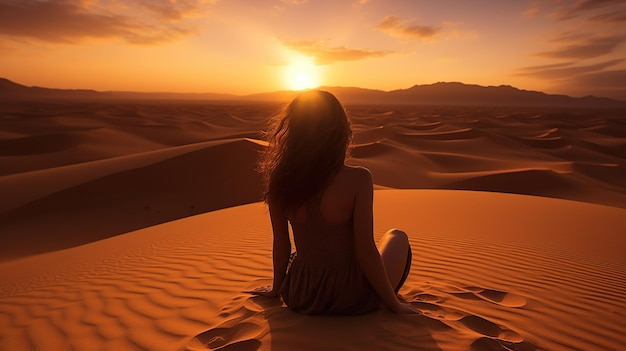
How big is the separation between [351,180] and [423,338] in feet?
3.63

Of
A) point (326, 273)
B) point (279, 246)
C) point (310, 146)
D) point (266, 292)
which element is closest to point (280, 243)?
point (279, 246)

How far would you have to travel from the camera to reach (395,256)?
2807 millimetres

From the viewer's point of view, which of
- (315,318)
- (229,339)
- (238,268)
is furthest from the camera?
(238,268)

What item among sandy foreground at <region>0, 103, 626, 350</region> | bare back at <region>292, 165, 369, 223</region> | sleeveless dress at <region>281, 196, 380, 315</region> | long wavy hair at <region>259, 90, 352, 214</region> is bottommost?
sandy foreground at <region>0, 103, 626, 350</region>

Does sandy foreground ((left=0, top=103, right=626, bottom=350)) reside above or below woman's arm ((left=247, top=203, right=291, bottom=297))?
below

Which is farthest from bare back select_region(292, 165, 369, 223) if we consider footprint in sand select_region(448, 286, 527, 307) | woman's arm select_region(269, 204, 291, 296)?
footprint in sand select_region(448, 286, 527, 307)

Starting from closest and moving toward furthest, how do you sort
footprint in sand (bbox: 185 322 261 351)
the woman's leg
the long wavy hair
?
the long wavy hair < footprint in sand (bbox: 185 322 261 351) < the woman's leg

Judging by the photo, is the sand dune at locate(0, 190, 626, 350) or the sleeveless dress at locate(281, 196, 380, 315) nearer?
the sleeveless dress at locate(281, 196, 380, 315)

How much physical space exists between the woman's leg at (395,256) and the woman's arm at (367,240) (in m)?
0.26

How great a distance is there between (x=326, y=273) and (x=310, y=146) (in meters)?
0.88

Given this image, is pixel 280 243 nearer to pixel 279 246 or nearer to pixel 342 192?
pixel 279 246

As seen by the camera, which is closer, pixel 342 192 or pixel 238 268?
pixel 342 192

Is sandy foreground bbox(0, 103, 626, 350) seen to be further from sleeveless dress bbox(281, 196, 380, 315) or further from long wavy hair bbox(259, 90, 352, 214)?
long wavy hair bbox(259, 90, 352, 214)

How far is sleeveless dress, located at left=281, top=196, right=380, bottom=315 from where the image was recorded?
93.5 inches
